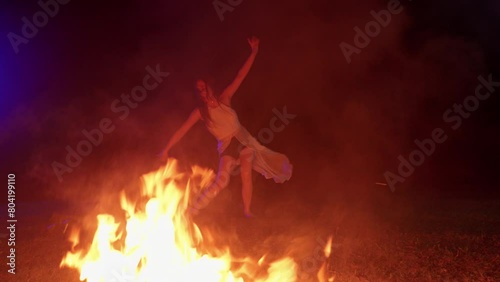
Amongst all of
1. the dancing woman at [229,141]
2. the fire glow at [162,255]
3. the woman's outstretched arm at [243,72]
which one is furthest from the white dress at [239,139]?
the fire glow at [162,255]

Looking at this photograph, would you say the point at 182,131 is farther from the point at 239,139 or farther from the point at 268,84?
the point at 268,84

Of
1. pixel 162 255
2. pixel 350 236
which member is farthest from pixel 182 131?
pixel 350 236

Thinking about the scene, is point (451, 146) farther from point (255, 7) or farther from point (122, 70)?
point (122, 70)

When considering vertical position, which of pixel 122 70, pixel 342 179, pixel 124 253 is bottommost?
pixel 342 179

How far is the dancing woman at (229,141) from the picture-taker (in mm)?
6020

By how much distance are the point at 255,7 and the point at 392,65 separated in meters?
3.41

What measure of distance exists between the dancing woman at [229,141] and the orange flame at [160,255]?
4.53ft

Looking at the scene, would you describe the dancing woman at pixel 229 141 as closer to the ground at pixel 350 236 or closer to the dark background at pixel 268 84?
the ground at pixel 350 236

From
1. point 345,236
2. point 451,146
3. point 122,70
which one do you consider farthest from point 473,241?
point 122,70

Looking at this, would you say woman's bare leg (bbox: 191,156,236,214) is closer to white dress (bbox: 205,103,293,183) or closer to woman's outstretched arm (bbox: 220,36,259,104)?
white dress (bbox: 205,103,293,183)

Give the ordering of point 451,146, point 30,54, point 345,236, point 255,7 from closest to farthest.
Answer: point 345,236 < point 255,7 < point 30,54 < point 451,146

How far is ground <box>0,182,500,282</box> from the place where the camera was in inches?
172

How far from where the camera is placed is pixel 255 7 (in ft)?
33.5

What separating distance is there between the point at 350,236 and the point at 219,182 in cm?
177
